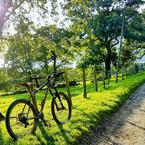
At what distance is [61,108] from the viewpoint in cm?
1003

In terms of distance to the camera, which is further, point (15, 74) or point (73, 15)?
point (15, 74)

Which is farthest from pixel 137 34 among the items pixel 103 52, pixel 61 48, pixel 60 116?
pixel 60 116

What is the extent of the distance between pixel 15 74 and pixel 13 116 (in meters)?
38.7

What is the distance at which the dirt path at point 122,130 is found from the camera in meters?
8.56

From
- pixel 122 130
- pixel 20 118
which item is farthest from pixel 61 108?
pixel 20 118

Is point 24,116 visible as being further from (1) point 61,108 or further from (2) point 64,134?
(1) point 61,108

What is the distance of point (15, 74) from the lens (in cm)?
4609

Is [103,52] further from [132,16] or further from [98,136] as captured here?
[98,136]

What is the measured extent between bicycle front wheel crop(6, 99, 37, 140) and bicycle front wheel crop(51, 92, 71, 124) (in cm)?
123

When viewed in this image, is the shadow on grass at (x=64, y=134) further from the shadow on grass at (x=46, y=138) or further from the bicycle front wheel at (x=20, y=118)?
the bicycle front wheel at (x=20, y=118)

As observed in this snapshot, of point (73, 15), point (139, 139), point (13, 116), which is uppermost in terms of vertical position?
point (73, 15)

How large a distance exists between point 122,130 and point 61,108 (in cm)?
196

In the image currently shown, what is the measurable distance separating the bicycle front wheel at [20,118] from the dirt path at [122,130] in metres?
1.50

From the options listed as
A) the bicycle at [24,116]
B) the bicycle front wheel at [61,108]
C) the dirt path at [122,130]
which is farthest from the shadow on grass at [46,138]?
the dirt path at [122,130]
